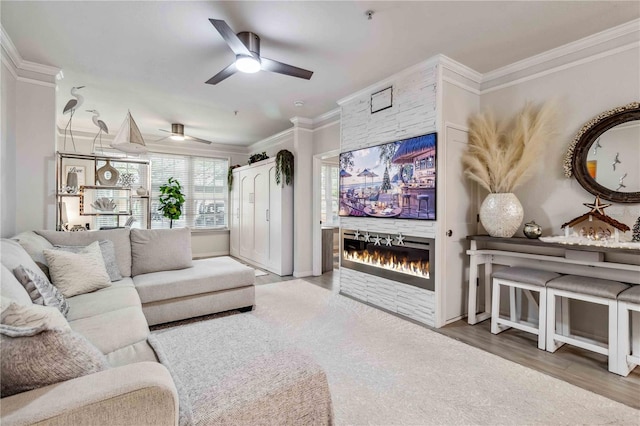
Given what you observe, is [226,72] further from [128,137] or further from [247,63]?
[128,137]

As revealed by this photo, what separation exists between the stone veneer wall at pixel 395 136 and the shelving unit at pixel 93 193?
265 cm

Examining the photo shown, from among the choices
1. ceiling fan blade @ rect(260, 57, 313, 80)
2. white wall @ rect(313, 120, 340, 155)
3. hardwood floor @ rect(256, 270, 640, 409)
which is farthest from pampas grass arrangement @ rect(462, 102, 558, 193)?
white wall @ rect(313, 120, 340, 155)

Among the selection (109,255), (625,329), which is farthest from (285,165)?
(625,329)

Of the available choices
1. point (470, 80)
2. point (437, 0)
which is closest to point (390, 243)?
point (470, 80)

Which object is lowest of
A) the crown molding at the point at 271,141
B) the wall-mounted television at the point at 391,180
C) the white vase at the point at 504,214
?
the white vase at the point at 504,214

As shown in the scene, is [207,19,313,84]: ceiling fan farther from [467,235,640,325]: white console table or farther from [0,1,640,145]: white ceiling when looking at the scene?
[467,235,640,325]: white console table

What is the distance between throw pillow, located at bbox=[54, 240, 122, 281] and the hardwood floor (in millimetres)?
3166

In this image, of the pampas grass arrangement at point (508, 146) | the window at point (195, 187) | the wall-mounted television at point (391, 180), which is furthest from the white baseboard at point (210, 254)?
the pampas grass arrangement at point (508, 146)

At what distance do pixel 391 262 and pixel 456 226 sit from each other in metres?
0.81

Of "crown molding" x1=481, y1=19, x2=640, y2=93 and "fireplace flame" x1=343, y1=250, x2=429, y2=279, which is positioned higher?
"crown molding" x1=481, y1=19, x2=640, y2=93

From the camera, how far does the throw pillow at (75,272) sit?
2346 millimetres

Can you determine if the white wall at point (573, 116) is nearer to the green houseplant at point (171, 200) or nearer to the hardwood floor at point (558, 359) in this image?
the hardwood floor at point (558, 359)

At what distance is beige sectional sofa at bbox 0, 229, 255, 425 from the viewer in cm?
84

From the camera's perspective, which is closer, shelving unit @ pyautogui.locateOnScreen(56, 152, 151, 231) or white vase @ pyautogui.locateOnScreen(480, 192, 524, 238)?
white vase @ pyautogui.locateOnScreen(480, 192, 524, 238)
